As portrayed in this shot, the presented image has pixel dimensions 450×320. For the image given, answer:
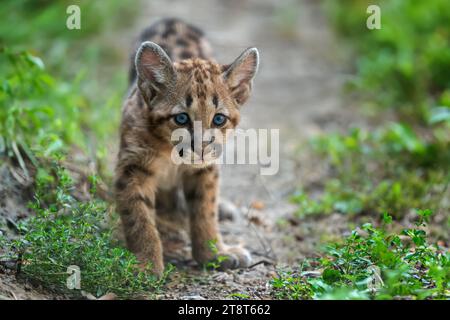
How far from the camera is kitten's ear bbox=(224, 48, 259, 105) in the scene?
594cm

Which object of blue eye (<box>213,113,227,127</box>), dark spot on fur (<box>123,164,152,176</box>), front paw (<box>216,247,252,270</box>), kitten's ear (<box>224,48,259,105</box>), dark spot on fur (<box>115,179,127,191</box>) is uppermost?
kitten's ear (<box>224,48,259,105</box>)

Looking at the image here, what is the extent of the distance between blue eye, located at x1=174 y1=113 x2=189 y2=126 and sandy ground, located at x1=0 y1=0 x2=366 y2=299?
2.96 ft

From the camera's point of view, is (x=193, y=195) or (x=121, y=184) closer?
(x=121, y=184)

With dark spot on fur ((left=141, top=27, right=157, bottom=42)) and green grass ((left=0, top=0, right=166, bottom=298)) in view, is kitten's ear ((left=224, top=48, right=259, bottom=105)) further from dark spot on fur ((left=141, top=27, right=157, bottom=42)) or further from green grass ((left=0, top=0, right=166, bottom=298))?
dark spot on fur ((left=141, top=27, right=157, bottom=42))

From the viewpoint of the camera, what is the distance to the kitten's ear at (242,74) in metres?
5.94

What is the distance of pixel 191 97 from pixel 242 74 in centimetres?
68

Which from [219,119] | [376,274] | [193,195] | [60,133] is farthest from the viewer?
[60,133]

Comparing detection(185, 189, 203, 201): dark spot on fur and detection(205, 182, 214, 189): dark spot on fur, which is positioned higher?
detection(205, 182, 214, 189): dark spot on fur

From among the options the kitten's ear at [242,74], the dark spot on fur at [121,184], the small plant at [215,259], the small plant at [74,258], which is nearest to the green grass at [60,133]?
the small plant at [74,258]

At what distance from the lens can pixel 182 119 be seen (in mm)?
5641

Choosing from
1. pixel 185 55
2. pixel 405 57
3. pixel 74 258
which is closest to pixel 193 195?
pixel 185 55

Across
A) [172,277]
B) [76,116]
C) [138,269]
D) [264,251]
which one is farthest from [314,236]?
[76,116]

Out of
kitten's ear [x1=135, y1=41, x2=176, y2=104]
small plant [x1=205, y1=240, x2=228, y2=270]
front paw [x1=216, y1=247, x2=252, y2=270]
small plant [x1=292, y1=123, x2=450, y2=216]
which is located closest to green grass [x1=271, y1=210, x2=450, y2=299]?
small plant [x1=205, y1=240, x2=228, y2=270]

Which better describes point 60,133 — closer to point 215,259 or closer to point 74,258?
point 215,259
